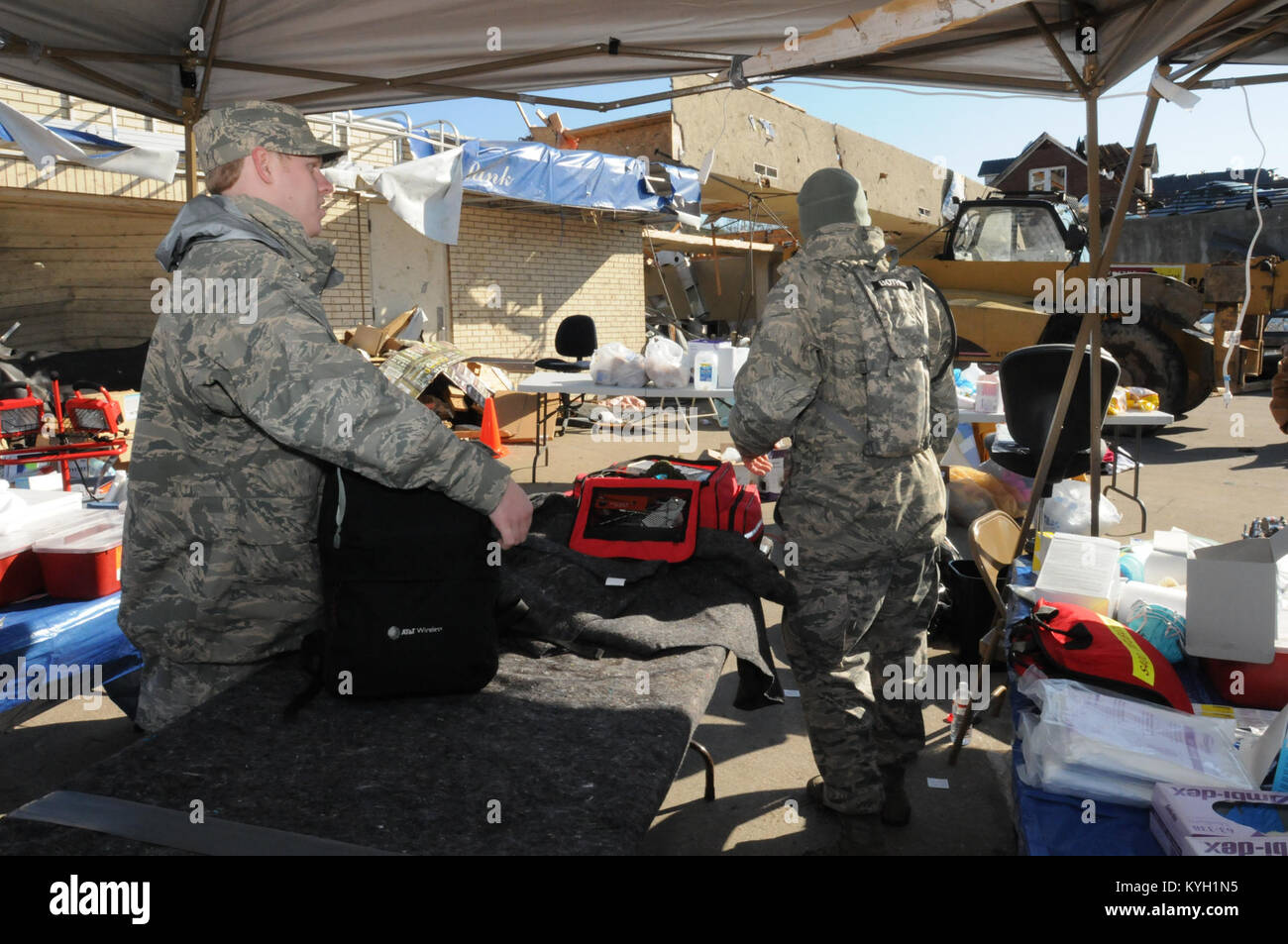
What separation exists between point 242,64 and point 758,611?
3.37 metres

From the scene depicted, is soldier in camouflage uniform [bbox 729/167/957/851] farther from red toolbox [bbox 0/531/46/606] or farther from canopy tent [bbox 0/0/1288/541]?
red toolbox [bbox 0/531/46/606]

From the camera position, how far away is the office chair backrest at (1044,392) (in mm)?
4805

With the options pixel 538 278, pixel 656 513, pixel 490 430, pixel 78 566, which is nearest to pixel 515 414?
pixel 490 430

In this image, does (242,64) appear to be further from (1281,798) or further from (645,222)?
(645,222)

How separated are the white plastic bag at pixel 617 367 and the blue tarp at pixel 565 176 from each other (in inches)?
225

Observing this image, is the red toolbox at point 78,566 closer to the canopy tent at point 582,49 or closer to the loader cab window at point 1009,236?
the canopy tent at point 582,49

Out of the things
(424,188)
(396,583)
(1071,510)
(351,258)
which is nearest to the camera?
(396,583)

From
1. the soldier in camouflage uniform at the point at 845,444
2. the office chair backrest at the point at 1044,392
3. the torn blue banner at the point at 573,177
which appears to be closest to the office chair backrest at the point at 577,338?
the torn blue banner at the point at 573,177

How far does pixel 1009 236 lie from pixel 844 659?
941cm

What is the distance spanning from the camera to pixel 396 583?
182 centimetres

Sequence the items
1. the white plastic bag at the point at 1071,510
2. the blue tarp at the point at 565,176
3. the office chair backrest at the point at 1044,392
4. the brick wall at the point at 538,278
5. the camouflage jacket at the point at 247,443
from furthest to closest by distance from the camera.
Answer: the brick wall at the point at 538,278
the blue tarp at the point at 565,176
the white plastic bag at the point at 1071,510
the office chair backrest at the point at 1044,392
the camouflage jacket at the point at 247,443

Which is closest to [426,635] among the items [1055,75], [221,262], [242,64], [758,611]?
[221,262]

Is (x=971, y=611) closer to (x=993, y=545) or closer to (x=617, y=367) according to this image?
(x=993, y=545)

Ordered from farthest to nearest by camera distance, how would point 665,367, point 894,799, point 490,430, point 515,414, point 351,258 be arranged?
point 351,258 < point 515,414 < point 490,430 < point 665,367 < point 894,799
